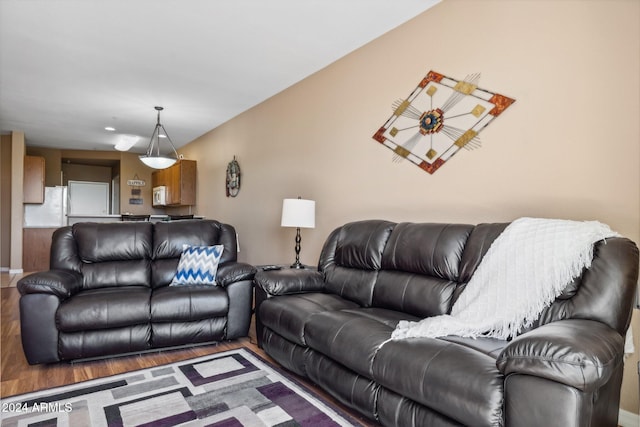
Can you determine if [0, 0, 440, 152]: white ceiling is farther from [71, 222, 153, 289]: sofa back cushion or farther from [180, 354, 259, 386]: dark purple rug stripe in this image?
[180, 354, 259, 386]: dark purple rug stripe

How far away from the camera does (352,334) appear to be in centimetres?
192

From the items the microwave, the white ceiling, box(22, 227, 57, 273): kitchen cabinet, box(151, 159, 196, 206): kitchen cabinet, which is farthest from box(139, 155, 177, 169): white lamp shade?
→ box(22, 227, 57, 273): kitchen cabinet

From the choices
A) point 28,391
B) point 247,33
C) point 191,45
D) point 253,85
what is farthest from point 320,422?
point 253,85

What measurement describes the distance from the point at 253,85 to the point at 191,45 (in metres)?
1.11

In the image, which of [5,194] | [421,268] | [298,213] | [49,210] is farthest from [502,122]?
[5,194]

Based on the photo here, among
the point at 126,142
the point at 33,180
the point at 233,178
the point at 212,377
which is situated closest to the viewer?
the point at 212,377

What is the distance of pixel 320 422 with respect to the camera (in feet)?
6.31

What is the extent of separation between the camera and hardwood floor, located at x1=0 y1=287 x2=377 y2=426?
2367 millimetres

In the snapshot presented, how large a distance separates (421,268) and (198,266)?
1.97m

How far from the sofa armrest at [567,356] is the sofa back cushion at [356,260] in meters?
1.32

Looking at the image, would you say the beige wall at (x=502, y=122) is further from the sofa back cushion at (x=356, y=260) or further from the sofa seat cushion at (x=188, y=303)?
the sofa seat cushion at (x=188, y=303)

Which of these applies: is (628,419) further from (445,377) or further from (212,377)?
(212,377)

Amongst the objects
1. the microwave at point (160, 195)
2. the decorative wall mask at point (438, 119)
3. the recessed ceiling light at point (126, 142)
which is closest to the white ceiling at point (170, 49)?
the decorative wall mask at point (438, 119)

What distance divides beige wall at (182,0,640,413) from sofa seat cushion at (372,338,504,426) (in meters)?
1.10
